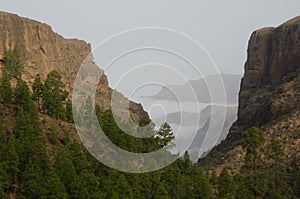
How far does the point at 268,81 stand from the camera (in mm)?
146875

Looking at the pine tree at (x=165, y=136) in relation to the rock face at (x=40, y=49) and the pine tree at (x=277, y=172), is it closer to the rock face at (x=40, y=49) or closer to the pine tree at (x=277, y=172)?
the pine tree at (x=277, y=172)

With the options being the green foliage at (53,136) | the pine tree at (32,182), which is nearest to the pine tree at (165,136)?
the green foliage at (53,136)

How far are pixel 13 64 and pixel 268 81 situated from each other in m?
77.2

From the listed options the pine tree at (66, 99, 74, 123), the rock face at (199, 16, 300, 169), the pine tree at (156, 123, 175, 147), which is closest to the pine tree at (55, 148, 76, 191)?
the pine tree at (156, 123, 175, 147)

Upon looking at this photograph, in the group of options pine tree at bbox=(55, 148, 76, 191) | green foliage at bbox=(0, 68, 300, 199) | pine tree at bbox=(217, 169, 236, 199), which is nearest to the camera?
green foliage at bbox=(0, 68, 300, 199)

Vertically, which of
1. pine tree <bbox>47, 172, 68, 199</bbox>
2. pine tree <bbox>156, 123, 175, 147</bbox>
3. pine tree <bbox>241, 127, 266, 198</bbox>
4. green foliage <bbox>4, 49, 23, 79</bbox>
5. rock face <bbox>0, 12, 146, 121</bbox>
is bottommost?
pine tree <bbox>47, 172, 68, 199</bbox>

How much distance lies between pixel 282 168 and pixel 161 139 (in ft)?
72.7

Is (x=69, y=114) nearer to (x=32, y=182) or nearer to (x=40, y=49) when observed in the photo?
(x=32, y=182)

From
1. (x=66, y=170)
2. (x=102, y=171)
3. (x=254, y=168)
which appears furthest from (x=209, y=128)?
(x=66, y=170)

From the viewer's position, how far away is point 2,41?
124938 millimetres

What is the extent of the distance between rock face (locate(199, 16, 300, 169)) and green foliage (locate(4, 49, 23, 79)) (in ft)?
154

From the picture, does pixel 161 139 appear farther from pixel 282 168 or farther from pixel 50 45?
pixel 50 45

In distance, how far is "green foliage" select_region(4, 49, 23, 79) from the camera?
107m

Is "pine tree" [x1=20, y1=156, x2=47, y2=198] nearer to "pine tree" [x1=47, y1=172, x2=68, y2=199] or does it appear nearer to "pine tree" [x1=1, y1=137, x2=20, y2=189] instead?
"pine tree" [x1=47, y1=172, x2=68, y2=199]
